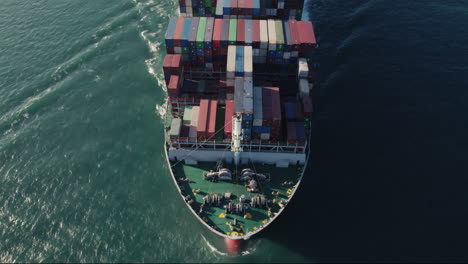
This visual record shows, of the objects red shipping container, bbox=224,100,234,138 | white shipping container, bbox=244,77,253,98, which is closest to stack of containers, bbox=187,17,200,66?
white shipping container, bbox=244,77,253,98

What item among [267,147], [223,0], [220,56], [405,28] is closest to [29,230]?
[267,147]

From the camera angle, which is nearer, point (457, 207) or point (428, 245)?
point (428, 245)

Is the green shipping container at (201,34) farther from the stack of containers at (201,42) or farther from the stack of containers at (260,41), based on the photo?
the stack of containers at (260,41)

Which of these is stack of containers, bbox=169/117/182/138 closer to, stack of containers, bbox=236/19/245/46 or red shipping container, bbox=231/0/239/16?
stack of containers, bbox=236/19/245/46

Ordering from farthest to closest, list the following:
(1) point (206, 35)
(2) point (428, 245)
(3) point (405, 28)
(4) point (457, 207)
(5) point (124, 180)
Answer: (3) point (405, 28)
(1) point (206, 35)
(5) point (124, 180)
(4) point (457, 207)
(2) point (428, 245)

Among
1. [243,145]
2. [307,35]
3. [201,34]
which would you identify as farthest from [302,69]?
[201,34]

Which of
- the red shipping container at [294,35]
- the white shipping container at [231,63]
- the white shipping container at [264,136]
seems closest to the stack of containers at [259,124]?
the white shipping container at [264,136]

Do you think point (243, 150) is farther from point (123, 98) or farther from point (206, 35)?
point (123, 98)
